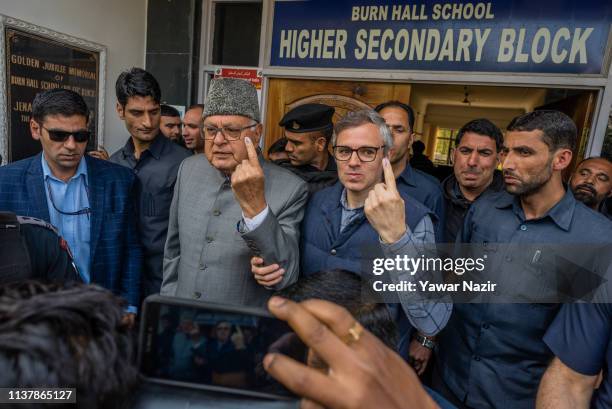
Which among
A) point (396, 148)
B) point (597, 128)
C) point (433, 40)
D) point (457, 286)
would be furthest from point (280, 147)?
point (597, 128)

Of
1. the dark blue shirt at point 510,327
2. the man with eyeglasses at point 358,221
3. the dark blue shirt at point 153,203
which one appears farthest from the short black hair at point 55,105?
the dark blue shirt at point 510,327

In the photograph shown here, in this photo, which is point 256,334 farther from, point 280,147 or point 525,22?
point 525,22

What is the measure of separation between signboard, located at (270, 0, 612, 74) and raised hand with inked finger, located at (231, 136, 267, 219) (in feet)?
9.70

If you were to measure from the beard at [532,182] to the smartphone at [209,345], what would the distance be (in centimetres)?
148

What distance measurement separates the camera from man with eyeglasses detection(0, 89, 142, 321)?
5.56ft

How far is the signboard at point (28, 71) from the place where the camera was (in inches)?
118

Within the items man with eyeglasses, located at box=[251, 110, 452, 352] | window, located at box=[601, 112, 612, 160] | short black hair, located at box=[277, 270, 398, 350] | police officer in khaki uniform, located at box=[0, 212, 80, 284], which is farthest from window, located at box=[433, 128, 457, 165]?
police officer in khaki uniform, located at box=[0, 212, 80, 284]

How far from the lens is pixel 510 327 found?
155 cm

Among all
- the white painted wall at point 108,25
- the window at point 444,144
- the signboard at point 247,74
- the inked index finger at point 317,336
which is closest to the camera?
the inked index finger at point 317,336

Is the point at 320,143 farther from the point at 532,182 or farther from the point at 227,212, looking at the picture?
the point at 532,182

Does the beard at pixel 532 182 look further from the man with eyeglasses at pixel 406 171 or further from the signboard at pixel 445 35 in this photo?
A: the signboard at pixel 445 35

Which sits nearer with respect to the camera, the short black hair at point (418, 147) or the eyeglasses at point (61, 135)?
the eyeglasses at point (61, 135)

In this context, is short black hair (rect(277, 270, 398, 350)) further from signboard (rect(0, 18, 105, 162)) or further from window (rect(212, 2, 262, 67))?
window (rect(212, 2, 262, 67))

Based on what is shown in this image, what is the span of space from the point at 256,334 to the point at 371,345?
229mm
